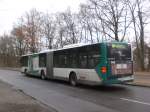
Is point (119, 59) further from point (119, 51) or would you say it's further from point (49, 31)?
point (49, 31)

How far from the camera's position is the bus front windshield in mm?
16547

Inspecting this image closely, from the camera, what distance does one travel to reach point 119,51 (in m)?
17.0

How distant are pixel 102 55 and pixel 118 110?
6778mm

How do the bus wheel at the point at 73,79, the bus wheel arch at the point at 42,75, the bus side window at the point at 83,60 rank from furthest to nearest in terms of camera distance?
the bus wheel arch at the point at 42,75 < the bus wheel at the point at 73,79 < the bus side window at the point at 83,60

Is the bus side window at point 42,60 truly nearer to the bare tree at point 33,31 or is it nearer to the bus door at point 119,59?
the bus door at point 119,59

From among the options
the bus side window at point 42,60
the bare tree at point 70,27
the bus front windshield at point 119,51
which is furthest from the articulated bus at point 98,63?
the bare tree at point 70,27

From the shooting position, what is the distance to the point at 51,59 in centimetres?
2459

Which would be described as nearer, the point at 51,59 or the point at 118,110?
the point at 118,110

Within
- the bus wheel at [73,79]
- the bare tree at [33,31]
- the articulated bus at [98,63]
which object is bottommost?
the bus wheel at [73,79]

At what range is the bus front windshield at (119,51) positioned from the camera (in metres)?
16.5

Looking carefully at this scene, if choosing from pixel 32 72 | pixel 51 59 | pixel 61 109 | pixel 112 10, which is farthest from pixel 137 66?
pixel 61 109

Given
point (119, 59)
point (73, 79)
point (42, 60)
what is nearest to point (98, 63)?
point (119, 59)

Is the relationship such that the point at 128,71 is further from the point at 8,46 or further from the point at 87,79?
the point at 8,46

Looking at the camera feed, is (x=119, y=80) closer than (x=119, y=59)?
Yes
